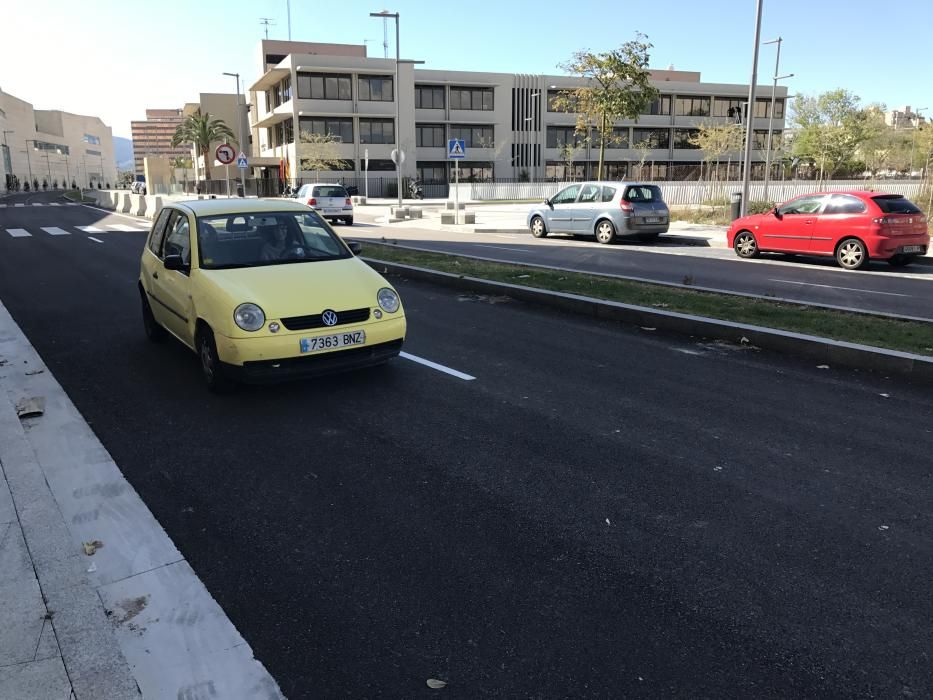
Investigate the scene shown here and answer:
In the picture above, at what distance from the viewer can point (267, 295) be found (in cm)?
595

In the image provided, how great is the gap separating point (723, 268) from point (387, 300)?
11.4 meters

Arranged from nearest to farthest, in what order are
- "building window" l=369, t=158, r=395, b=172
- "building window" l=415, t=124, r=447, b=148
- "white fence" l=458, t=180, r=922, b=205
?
"white fence" l=458, t=180, r=922, b=205
"building window" l=369, t=158, r=395, b=172
"building window" l=415, t=124, r=447, b=148

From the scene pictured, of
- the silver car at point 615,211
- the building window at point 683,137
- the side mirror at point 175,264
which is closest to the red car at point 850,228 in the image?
the silver car at point 615,211

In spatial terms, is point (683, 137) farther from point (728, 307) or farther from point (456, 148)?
point (728, 307)

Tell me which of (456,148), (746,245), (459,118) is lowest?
(746,245)

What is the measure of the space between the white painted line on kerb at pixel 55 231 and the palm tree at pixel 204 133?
54.1 m

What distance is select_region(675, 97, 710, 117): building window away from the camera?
77.6m

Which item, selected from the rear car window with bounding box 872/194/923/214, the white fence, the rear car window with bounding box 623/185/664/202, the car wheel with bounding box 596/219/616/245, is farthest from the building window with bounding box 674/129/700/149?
the rear car window with bounding box 872/194/923/214

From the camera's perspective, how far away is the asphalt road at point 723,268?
1177cm

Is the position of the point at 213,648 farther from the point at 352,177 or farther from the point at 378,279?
the point at 352,177

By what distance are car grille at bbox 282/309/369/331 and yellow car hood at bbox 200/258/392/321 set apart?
34mm

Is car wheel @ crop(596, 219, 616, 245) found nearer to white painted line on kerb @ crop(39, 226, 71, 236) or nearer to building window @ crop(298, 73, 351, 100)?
white painted line on kerb @ crop(39, 226, 71, 236)

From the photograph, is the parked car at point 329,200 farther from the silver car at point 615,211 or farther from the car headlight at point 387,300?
the car headlight at point 387,300

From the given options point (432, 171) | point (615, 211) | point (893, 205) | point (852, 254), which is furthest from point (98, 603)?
point (432, 171)
